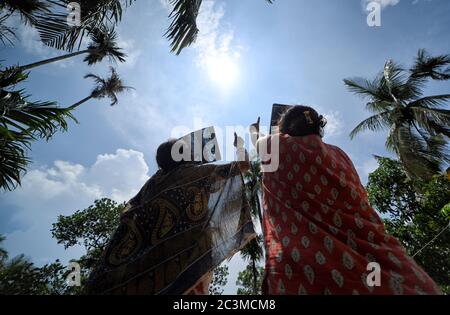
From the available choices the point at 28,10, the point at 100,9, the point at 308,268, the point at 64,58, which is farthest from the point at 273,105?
the point at 64,58

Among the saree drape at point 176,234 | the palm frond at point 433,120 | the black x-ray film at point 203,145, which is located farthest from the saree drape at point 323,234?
the palm frond at point 433,120

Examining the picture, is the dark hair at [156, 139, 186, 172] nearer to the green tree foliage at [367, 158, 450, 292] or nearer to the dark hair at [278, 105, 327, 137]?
the dark hair at [278, 105, 327, 137]

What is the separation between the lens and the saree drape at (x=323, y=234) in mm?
1198

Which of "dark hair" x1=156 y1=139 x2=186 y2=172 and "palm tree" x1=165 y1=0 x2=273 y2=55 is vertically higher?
"palm tree" x1=165 y1=0 x2=273 y2=55

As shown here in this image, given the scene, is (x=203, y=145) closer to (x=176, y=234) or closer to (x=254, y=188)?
(x=176, y=234)

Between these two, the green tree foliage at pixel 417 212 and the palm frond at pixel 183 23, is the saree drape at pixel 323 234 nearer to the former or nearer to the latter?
the palm frond at pixel 183 23

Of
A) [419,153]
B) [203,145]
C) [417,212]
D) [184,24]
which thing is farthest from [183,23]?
[417,212]

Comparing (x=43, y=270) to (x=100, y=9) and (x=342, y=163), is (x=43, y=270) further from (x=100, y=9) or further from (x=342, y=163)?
(x=342, y=163)

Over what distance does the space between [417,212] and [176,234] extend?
1217 centimetres

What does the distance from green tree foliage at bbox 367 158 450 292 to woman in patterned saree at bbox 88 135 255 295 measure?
31.7 feet

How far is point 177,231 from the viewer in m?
1.78

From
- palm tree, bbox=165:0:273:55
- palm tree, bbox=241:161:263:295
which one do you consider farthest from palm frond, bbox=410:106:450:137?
palm tree, bbox=165:0:273:55

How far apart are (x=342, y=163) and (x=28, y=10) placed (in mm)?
4202

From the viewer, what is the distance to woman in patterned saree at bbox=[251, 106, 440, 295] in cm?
120
